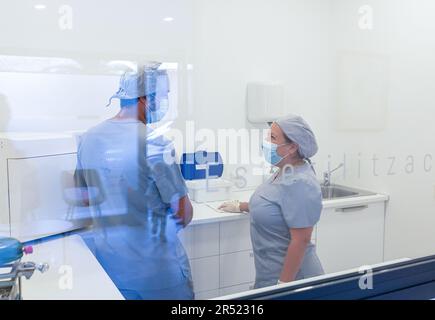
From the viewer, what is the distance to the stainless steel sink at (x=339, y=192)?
8.64 ft

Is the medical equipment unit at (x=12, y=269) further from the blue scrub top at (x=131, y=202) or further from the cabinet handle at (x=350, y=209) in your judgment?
the cabinet handle at (x=350, y=209)

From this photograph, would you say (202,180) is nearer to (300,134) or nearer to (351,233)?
(300,134)

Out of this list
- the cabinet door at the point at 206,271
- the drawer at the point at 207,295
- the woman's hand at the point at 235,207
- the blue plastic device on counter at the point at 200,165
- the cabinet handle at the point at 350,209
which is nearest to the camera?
the drawer at the point at 207,295

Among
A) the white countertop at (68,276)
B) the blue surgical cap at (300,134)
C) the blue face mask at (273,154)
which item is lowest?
the white countertop at (68,276)

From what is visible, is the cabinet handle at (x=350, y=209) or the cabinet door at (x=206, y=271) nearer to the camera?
the cabinet door at (x=206, y=271)

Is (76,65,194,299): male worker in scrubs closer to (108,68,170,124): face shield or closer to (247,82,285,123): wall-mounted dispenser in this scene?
(108,68,170,124): face shield

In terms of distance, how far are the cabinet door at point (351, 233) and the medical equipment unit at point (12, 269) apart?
163cm

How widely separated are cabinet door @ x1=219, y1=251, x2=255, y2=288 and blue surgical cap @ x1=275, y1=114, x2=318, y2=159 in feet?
2.34

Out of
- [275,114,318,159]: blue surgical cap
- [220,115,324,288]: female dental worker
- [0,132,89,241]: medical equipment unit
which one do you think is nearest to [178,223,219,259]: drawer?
[220,115,324,288]: female dental worker

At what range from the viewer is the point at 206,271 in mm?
2059

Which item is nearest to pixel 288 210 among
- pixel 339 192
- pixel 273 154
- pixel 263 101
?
pixel 273 154

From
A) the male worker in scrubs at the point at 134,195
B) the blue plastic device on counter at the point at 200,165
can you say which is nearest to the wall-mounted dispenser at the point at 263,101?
the blue plastic device on counter at the point at 200,165

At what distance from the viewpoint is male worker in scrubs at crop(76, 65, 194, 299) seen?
1559mm
